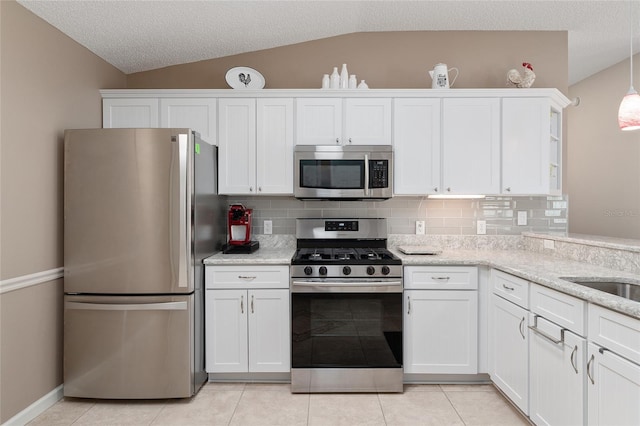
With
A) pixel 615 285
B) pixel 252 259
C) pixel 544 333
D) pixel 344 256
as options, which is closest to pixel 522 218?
pixel 615 285

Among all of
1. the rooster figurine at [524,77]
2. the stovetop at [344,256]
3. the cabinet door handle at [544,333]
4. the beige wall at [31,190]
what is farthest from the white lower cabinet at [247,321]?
the rooster figurine at [524,77]

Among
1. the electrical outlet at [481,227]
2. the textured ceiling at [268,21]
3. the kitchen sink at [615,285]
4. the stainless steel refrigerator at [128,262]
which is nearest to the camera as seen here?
the kitchen sink at [615,285]

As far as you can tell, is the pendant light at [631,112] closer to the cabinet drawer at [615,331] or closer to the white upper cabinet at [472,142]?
the white upper cabinet at [472,142]

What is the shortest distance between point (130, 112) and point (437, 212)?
8.85 feet

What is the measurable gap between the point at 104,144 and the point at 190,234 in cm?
80

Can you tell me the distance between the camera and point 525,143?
9.52ft

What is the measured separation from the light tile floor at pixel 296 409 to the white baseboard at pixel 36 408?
32mm

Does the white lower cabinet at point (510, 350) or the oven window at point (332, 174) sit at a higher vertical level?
the oven window at point (332, 174)

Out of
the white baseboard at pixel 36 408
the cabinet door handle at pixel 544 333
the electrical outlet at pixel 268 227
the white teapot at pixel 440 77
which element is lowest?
the white baseboard at pixel 36 408

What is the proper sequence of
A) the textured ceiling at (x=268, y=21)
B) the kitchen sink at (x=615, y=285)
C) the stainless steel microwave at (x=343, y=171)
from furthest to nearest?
the stainless steel microwave at (x=343, y=171)
the textured ceiling at (x=268, y=21)
the kitchen sink at (x=615, y=285)

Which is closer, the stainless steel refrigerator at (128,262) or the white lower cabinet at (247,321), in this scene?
the stainless steel refrigerator at (128,262)

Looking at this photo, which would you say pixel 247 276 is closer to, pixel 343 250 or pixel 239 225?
pixel 239 225

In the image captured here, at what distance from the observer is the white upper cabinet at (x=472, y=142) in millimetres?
2902

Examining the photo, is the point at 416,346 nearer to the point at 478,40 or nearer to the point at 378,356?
the point at 378,356
